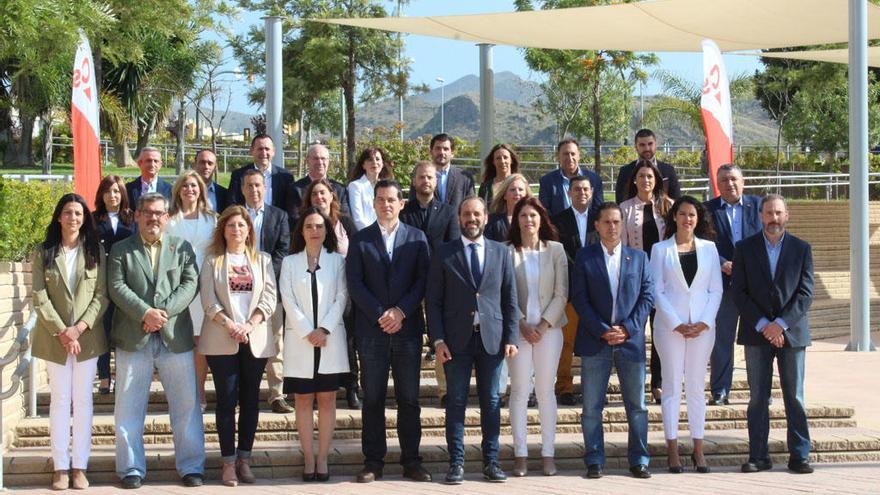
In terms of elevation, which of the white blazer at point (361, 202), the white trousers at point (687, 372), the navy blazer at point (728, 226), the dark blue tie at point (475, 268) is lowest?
the white trousers at point (687, 372)

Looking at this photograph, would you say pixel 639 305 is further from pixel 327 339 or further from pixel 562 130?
pixel 562 130

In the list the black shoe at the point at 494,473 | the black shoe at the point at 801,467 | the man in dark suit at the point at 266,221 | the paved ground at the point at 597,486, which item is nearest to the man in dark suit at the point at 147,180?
the man in dark suit at the point at 266,221

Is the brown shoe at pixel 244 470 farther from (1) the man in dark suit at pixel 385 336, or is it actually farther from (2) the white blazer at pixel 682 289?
(2) the white blazer at pixel 682 289

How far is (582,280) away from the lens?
7781 millimetres

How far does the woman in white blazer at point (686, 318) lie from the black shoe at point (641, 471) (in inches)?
9.6

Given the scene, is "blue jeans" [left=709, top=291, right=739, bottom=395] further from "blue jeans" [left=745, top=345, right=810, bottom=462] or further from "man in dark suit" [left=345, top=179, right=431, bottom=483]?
"man in dark suit" [left=345, top=179, right=431, bottom=483]

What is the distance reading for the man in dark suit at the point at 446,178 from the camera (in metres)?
9.16

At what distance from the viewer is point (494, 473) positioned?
295 inches

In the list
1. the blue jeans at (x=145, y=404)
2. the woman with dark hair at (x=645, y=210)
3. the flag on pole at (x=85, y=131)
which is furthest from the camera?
the flag on pole at (x=85, y=131)

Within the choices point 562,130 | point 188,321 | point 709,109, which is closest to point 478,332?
point 188,321

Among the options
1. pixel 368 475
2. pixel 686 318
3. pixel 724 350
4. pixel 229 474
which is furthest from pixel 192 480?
pixel 724 350

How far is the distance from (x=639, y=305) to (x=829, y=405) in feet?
7.37

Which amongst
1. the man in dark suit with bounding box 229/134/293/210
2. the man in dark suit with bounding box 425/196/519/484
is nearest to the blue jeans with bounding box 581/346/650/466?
the man in dark suit with bounding box 425/196/519/484

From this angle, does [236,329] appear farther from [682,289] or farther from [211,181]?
[682,289]
